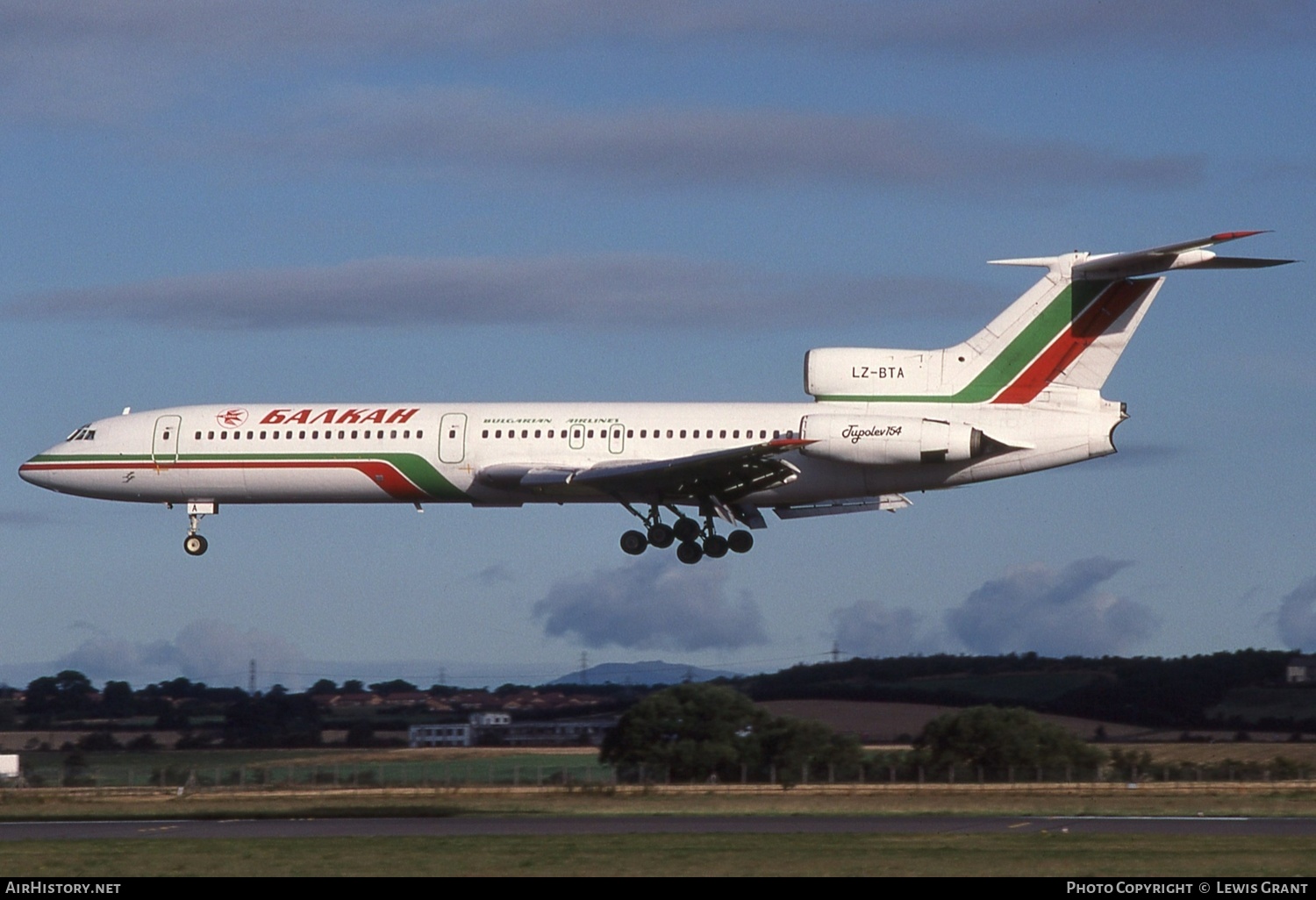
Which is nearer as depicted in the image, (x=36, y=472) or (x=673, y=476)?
(x=673, y=476)

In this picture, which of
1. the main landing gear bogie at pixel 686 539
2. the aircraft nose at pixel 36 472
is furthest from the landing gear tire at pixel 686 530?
the aircraft nose at pixel 36 472

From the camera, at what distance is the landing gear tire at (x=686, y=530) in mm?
44594

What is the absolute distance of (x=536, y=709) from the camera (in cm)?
6375

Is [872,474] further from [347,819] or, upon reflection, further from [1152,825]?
[347,819]

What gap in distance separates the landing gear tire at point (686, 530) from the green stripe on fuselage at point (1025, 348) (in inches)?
191

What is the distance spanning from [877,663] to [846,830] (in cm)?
3112

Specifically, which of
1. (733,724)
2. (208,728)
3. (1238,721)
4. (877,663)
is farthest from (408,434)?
(1238,721)

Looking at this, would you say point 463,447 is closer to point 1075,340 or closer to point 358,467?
point 358,467

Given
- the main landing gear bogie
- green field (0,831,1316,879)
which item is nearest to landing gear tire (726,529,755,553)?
the main landing gear bogie

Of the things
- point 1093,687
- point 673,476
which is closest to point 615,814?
point 673,476

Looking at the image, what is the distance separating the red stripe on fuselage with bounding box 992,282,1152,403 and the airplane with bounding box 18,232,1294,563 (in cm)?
4

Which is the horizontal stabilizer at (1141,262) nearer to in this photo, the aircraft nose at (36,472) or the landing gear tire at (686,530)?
the landing gear tire at (686,530)

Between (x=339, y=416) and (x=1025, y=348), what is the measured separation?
52.4 ft

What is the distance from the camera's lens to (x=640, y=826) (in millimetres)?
34062
